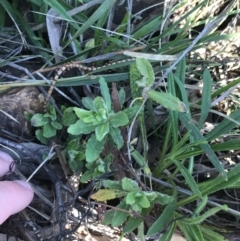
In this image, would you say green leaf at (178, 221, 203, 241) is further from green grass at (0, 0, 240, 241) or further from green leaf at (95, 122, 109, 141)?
green leaf at (95, 122, 109, 141)

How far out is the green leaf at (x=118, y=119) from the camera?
0.96 m

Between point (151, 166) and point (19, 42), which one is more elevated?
point (19, 42)

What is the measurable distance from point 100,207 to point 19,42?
49 centimetres

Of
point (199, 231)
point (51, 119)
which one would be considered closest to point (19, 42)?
point (51, 119)

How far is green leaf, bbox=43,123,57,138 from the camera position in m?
1.11

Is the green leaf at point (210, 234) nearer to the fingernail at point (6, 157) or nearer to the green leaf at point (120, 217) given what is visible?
the green leaf at point (120, 217)

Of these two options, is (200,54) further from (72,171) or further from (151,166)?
(72,171)

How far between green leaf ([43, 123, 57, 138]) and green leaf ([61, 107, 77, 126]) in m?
0.03

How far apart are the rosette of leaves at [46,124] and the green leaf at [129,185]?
0.22 meters

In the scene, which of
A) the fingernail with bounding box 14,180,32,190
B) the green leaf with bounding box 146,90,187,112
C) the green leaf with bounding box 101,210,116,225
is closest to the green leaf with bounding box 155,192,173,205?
the green leaf with bounding box 101,210,116,225

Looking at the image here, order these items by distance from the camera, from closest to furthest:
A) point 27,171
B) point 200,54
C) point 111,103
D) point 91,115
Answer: point 91,115 < point 111,103 < point 27,171 < point 200,54

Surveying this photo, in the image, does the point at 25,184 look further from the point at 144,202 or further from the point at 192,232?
the point at 192,232

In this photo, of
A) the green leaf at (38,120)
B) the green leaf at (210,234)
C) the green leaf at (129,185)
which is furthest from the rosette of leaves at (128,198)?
the green leaf at (38,120)

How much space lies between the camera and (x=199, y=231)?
0.98 metres
